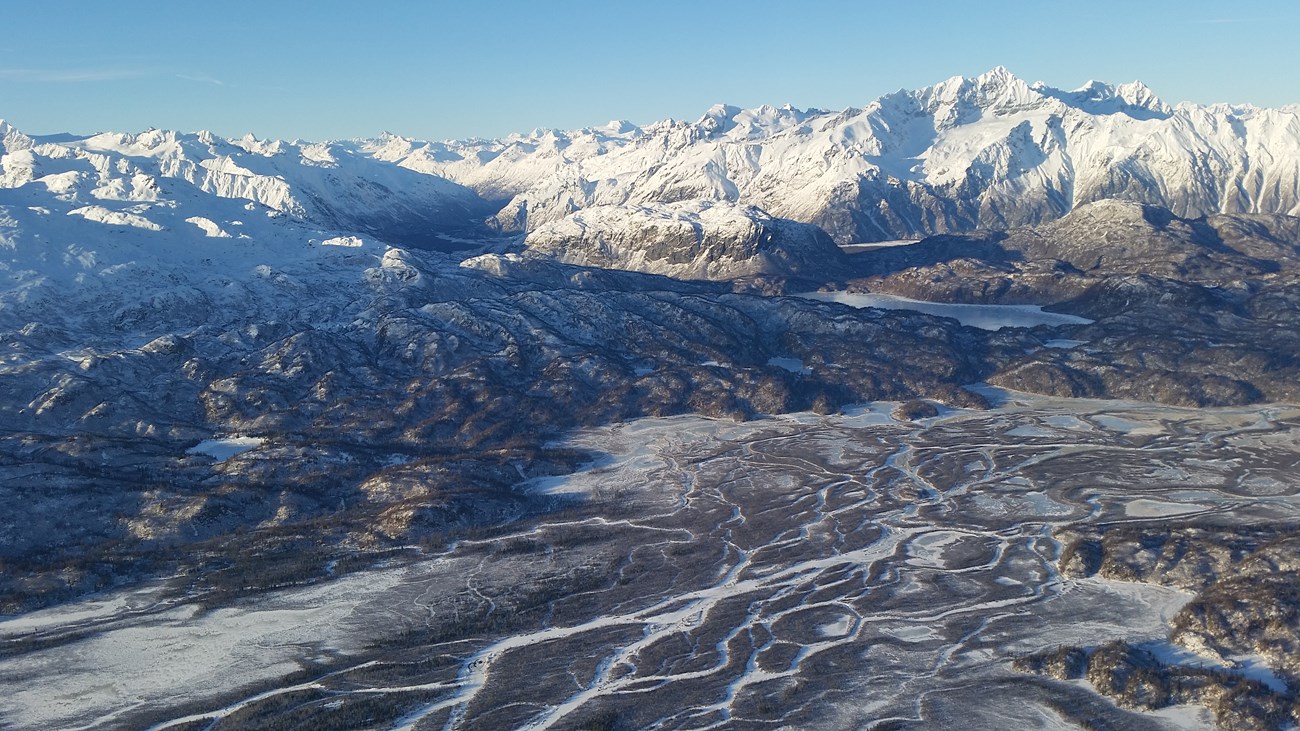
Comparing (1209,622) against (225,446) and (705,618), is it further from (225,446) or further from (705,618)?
(225,446)

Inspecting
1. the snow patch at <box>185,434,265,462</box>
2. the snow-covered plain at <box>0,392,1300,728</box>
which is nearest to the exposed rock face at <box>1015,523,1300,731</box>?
the snow-covered plain at <box>0,392,1300,728</box>

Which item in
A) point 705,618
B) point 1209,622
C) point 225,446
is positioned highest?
point 225,446

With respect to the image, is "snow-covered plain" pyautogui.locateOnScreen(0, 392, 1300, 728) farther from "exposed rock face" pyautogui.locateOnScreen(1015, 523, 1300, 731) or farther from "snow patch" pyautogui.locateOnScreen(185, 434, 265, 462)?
"snow patch" pyautogui.locateOnScreen(185, 434, 265, 462)

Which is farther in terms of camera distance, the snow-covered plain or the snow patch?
the snow patch

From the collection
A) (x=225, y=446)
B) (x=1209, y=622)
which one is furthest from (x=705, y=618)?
(x=225, y=446)

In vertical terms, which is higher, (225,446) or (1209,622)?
(225,446)

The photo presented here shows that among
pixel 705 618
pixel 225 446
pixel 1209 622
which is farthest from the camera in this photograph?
pixel 225 446

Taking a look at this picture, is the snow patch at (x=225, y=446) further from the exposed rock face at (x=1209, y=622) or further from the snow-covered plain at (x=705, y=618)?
the exposed rock face at (x=1209, y=622)

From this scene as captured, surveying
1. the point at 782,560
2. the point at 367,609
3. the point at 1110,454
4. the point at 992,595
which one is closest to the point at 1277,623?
the point at 992,595

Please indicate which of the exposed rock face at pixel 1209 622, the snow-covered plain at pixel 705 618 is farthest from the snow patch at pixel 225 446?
the exposed rock face at pixel 1209 622

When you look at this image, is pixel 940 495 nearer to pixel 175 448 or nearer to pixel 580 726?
pixel 580 726

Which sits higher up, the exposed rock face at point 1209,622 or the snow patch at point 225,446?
the snow patch at point 225,446
